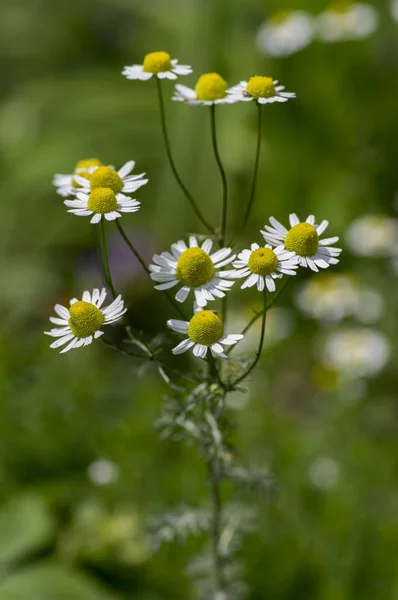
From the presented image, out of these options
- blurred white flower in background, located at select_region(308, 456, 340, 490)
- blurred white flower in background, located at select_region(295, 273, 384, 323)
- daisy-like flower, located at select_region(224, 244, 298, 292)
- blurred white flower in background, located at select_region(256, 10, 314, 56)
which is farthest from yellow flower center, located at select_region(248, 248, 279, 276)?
blurred white flower in background, located at select_region(256, 10, 314, 56)

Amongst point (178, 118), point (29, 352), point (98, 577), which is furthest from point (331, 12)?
A: point (98, 577)

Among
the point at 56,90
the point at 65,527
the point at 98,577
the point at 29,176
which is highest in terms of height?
the point at 56,90

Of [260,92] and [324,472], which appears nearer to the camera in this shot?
[260,92]

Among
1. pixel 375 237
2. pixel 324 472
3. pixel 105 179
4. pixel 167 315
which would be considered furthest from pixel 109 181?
pixel 167 315

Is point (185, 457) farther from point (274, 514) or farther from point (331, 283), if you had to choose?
point (331, 283)

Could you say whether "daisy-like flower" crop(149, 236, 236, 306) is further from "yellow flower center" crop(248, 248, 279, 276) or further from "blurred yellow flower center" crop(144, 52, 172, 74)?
"blurred yellow flower center" crop(144, 52, 172, 74)

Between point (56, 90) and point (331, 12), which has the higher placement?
point (56, 90)

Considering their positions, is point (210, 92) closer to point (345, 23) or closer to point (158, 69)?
point (158, 69)
